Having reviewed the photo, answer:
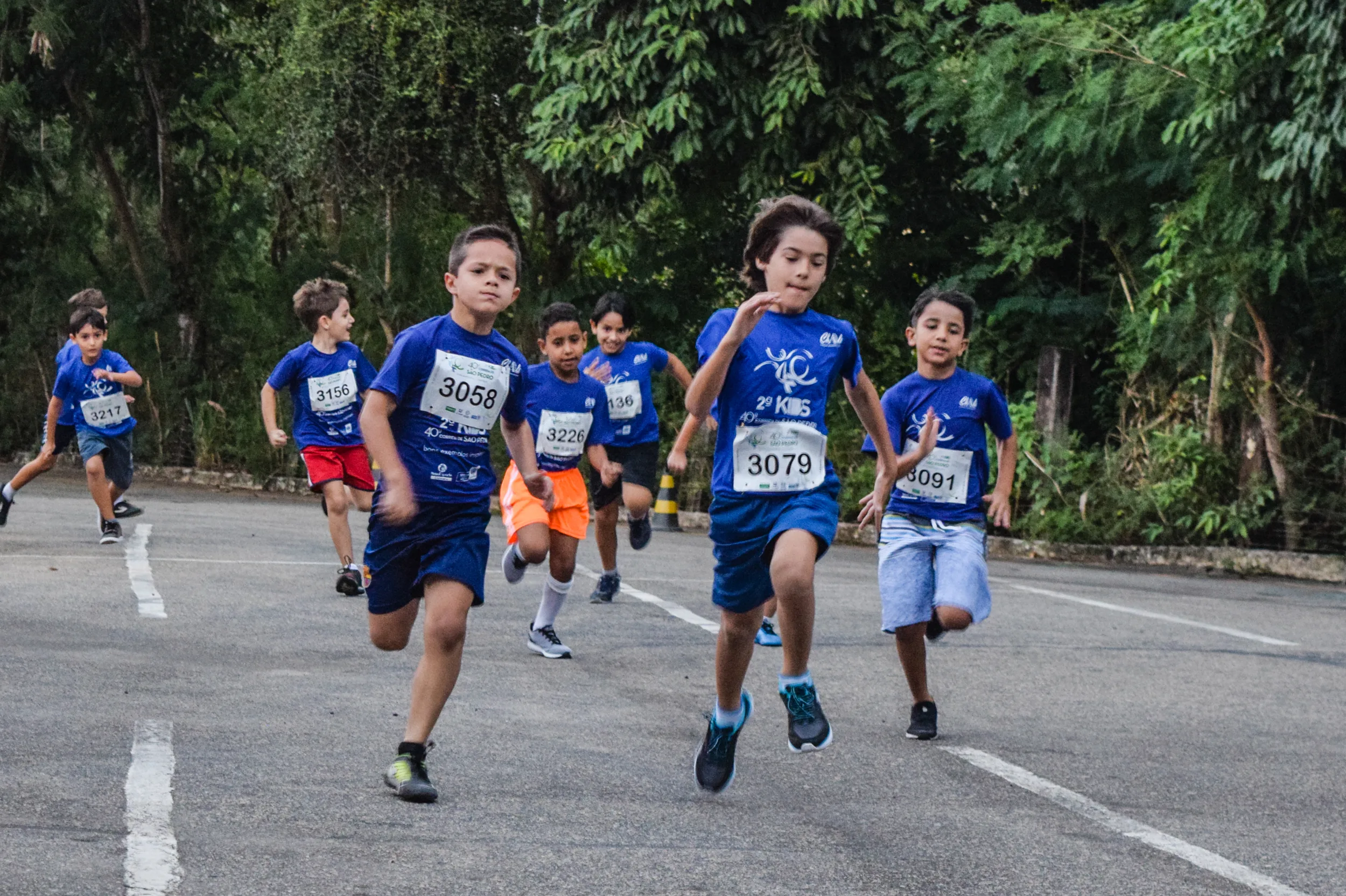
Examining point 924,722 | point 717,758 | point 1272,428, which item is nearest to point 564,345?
point 924,722

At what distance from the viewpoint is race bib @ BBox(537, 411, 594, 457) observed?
393 inches

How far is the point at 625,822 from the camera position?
5.37m

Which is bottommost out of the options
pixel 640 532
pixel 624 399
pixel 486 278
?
pixel 640 532

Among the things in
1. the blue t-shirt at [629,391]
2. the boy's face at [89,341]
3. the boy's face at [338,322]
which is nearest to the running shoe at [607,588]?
the blue t-shirt at [629,391]

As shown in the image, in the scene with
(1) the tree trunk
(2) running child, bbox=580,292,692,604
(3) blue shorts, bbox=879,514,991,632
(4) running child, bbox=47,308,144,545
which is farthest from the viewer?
(1) the tree trunk

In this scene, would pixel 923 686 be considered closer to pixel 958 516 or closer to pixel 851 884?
pixel 958 516

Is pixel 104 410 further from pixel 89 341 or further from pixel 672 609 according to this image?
pixel 672 609

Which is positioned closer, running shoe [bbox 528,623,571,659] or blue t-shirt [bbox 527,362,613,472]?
running shoe [bbox 528,623,571,659]

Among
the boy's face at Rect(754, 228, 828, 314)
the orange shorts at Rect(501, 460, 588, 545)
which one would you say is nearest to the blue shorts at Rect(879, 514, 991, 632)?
the boy's face at Rect(754, 228, 828, 314)

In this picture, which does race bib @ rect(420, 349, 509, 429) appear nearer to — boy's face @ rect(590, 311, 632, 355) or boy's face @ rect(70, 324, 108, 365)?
boy's face @ rect(590, 311, 632, 355)

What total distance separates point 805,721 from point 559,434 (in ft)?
15.1

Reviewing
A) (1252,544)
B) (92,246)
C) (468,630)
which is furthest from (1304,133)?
(92,246)

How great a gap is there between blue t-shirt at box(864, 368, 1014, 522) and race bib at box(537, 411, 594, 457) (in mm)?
2753

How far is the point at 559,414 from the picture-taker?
395 inches
